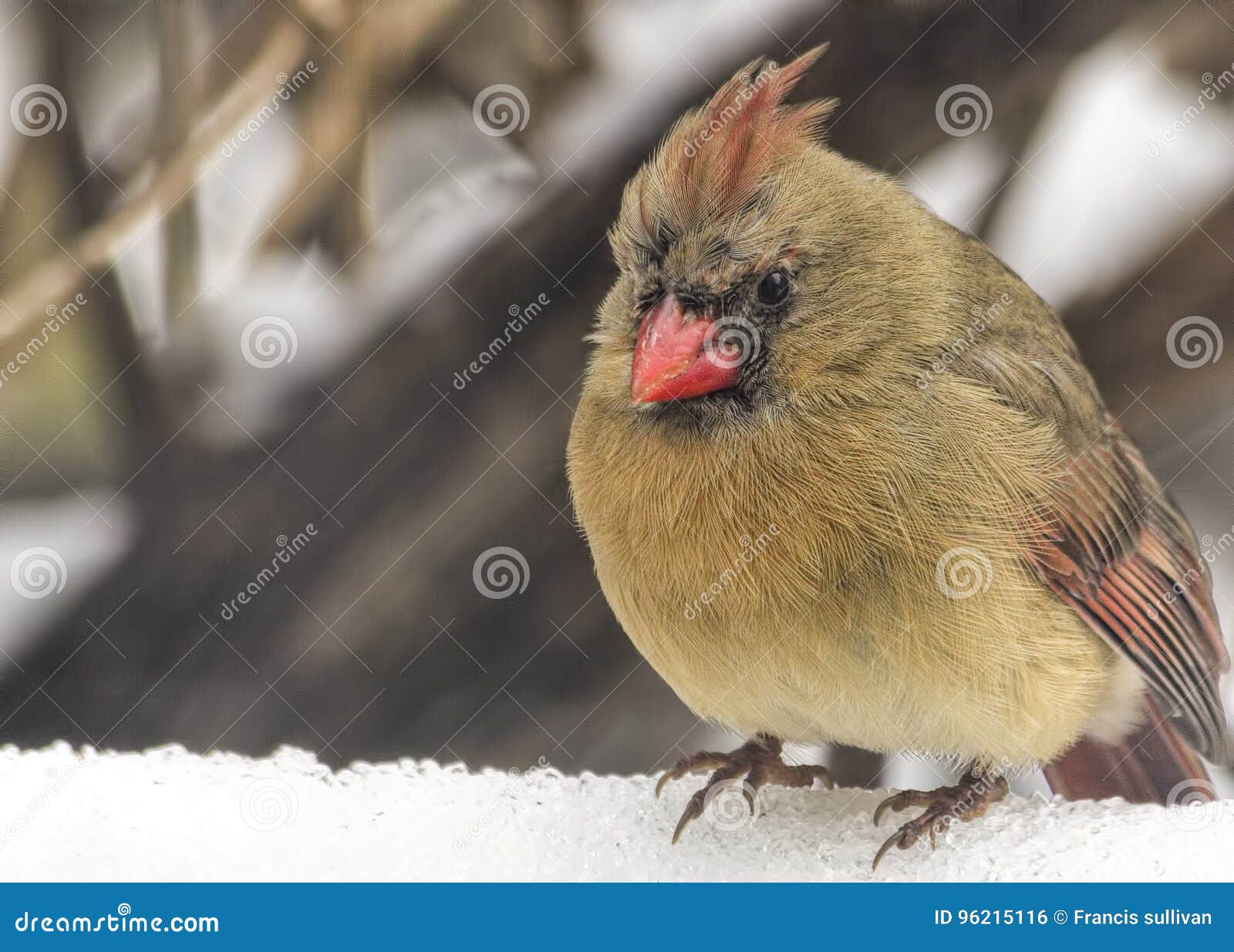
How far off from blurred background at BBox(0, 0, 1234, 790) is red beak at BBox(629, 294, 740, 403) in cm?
64

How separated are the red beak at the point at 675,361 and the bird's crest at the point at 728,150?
150mm

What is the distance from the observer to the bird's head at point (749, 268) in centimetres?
184

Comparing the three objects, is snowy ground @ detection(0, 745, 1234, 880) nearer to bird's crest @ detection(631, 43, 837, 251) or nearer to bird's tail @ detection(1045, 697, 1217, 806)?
bird's tail @ detection(1045, 697, 1217, 806)

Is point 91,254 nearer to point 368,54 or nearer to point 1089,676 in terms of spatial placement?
point 368,54

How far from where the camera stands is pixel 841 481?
182cm

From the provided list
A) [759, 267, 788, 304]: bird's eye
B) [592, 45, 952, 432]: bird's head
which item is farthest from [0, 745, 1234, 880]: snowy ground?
[759, 267, 788, 304]: bird's eye

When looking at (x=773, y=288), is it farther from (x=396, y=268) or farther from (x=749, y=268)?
(x=396, y=268)

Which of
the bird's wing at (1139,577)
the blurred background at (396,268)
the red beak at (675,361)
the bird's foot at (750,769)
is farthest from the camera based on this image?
the blurred background at (396,268)

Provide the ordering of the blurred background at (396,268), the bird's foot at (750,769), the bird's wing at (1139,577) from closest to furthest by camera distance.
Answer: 1. the bird's wing at (1139,577)
2. the bird's foot at (750,769)
3. the blurred background at (396,268)

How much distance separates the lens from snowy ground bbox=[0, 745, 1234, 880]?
202 cm

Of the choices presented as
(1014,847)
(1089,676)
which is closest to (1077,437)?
(1089,676)

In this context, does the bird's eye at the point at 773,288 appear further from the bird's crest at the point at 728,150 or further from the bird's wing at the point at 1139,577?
the bird's wing at the point at 1139,577

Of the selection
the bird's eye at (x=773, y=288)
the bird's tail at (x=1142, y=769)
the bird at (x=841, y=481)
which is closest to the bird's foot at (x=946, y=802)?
the bird at (x=841, y=481)

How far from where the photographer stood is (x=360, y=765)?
2379 mm
